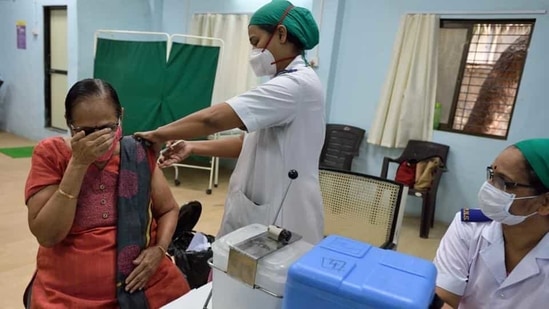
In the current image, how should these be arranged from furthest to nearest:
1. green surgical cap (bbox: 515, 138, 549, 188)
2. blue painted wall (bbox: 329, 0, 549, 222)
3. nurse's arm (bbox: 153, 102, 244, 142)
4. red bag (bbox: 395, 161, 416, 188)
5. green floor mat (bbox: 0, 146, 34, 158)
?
green floor mat (bbox: 0, 146, 34, 158) < red bag (bbox: 395, 161, 416, 188) < blue painted wall (bbox: 329, 0, 549, 222) < nurse's arm (bbox: 153, 102, 244, 142) < green surgical cap (bbox: 515, 138, 549, 188)

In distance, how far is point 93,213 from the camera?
115 centimetres

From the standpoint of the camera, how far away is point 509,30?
3367mm

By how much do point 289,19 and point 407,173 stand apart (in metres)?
2.72

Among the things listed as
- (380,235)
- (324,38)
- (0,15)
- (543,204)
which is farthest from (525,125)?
(0,15)

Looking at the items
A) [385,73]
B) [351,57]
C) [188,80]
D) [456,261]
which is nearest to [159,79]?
[188,80]

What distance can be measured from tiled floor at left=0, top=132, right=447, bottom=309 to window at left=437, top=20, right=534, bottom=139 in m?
Result: 1.05

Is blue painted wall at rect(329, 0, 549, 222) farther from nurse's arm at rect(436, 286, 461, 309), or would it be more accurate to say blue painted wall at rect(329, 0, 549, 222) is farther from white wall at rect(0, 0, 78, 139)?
white wall at rect(0, 0, 78, 139)

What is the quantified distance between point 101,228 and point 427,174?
300cm

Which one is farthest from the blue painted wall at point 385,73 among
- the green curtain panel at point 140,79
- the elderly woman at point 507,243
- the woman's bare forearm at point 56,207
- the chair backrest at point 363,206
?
the woman's bare forearm at point 56,207

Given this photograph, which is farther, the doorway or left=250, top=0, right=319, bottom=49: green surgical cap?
the doorway

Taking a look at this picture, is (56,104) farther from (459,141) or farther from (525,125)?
(525,125)

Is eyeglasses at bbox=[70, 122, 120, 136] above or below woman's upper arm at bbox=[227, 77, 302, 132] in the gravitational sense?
below

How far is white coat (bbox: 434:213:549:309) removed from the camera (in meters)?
1.06

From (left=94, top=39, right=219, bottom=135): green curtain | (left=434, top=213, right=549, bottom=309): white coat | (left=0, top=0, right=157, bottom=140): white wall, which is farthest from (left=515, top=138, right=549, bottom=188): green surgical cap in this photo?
(left=0, top=0, right=157, bottom=140): white wall
